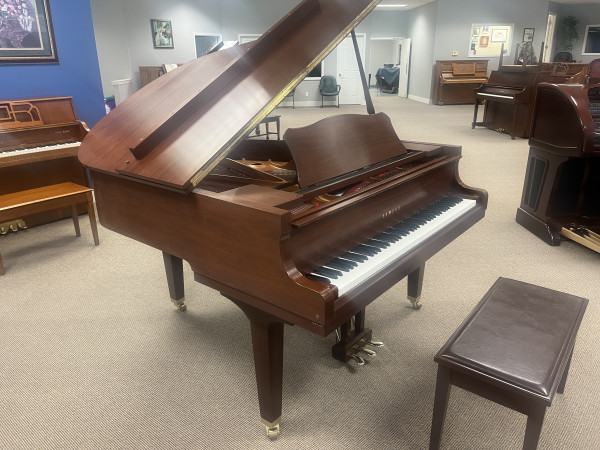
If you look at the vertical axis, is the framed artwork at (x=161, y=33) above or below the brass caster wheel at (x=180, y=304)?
above

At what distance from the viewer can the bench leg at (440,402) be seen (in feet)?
4.29

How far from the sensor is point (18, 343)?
2.24 metres

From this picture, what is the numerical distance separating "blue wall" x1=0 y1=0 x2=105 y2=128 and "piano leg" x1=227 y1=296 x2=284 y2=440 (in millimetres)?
3443

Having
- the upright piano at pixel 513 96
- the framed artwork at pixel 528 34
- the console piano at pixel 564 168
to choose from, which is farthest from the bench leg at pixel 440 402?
the framed artwork at pixel 528 34

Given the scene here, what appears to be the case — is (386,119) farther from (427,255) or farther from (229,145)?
(229,145)

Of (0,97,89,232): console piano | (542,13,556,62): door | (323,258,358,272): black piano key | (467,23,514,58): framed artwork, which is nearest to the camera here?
(323,258,358,272): black piano key

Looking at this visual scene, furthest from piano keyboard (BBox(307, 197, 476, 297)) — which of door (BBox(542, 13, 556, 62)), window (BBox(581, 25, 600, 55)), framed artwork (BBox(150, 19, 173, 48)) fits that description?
window (BBox(581, 25, 600, 55))

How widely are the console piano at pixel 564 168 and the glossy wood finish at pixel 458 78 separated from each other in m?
8.44

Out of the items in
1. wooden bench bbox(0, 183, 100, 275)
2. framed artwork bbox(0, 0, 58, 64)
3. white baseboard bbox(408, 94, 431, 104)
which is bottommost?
white baseboard bbox(408, 94, 431, 104)

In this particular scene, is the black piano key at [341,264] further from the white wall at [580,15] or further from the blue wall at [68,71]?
the white wall at [580,15]

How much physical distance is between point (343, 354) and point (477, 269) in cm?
143

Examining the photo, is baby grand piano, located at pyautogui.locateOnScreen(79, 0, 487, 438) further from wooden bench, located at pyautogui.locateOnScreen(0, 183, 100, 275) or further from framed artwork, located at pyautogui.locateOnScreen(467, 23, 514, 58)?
framed artwork, located at pyautogui.locateOnScreen(467, 23, 514, 58)

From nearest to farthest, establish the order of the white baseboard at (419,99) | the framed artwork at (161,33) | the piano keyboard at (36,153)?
1. the piano keyboard at (36,153)
2. the framed artwork at (161,33)
3. the white baseboard at (419,99)

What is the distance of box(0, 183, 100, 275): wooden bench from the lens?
301 centimetres
